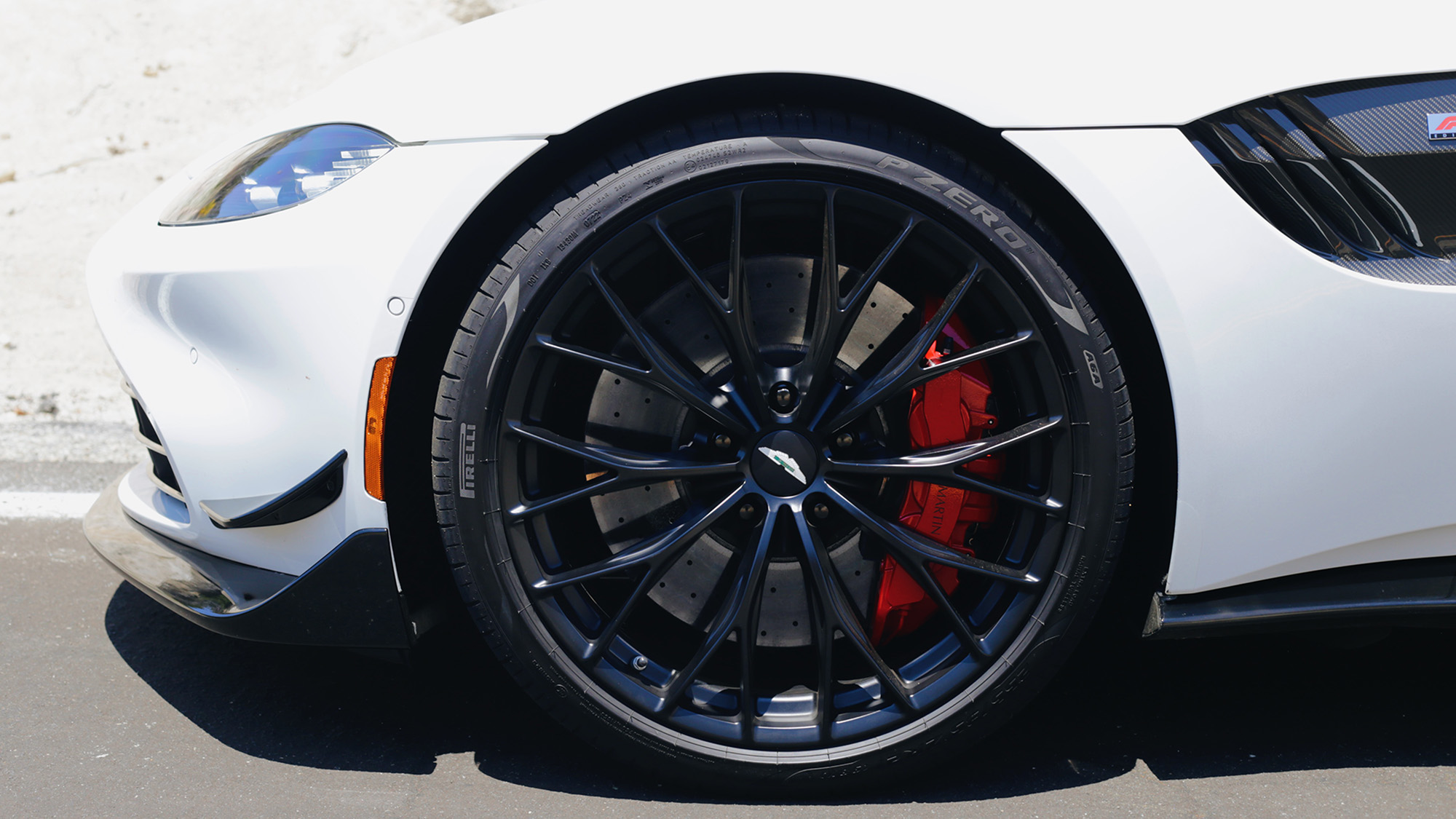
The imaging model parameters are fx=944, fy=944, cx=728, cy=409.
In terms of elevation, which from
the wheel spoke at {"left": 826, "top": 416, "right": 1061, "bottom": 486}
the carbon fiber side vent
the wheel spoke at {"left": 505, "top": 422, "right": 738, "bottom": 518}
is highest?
the carbon fiber side vent

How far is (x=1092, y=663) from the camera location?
2006 millimetres

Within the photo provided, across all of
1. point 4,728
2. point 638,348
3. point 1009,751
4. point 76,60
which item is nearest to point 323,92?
point 638,348

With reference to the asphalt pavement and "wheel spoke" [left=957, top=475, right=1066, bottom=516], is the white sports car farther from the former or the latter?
the asphalt pavement

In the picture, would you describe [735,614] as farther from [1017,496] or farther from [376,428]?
[376,428]

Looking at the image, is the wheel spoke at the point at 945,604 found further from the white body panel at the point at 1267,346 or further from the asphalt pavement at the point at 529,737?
the white body panel at the point at 1267,346

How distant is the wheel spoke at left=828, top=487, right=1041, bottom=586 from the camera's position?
1521mm

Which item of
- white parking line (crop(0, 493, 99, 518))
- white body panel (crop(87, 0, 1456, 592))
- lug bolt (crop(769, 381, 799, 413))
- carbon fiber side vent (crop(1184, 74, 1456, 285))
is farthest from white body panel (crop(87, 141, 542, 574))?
white parking line (crop(0, 493, 99, 518))

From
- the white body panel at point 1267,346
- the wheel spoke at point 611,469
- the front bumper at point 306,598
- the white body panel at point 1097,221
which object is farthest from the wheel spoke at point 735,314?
the front bumper at point 306,598

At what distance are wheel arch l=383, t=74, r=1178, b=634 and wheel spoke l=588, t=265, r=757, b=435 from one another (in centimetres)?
21

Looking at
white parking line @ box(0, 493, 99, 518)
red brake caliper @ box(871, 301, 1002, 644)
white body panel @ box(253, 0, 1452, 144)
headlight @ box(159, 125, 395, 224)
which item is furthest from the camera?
white parking line @ box(0, 493, 99, 518)

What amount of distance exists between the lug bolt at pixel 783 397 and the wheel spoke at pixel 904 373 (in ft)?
0.23

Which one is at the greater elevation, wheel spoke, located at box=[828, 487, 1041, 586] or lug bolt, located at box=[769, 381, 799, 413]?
lug bolt, located at box=[769, 381, 799, 413]

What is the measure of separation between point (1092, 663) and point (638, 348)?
1.22 metres

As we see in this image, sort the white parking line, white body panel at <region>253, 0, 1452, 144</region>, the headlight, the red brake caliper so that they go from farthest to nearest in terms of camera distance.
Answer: the white parking line, the red brake caliper, the headlight, white body panel at <region>253, 0, 1452, 144</region>
